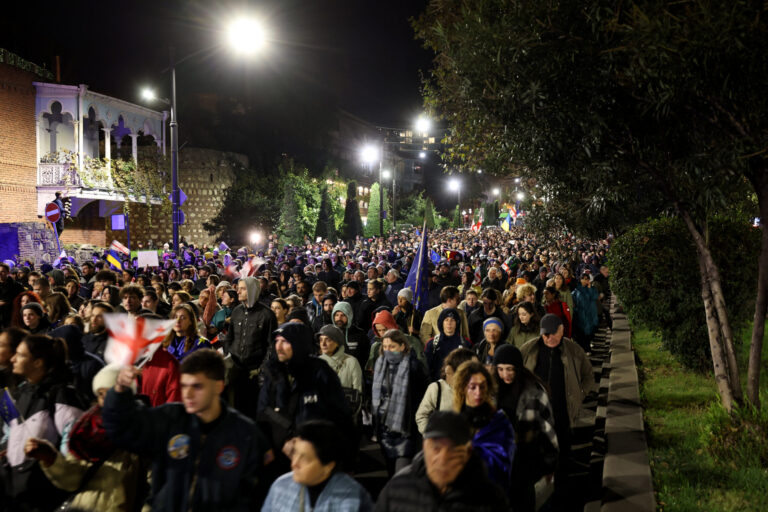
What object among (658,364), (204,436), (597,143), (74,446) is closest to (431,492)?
(204,436)

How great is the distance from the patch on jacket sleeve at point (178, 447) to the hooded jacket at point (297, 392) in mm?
1416

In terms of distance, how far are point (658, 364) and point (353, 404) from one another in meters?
7.54

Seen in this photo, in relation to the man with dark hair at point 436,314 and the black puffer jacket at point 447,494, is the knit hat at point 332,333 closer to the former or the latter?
the man with dark hair at point 436,314

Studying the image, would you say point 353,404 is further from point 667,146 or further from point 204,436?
point 667,146

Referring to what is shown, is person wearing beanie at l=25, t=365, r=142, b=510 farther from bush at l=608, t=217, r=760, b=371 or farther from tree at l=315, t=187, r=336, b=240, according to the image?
tree at l=315, t=187, r=336, b=240

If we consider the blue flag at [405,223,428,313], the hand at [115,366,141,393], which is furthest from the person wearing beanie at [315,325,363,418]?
the blue flag at [405,223,428,313]

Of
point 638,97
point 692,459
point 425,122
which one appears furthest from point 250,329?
point 425,122

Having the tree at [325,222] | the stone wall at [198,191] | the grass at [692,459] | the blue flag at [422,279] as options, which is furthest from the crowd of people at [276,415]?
the tree at [325,222]

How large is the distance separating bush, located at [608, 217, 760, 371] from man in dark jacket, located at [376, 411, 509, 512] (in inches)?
308

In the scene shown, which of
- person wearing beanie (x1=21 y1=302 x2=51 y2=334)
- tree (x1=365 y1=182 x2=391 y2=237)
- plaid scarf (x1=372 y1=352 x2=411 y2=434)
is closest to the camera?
plaid scarf (x1=372 y1=352 x2=411 y2=434)

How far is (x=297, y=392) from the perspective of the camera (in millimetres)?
4836

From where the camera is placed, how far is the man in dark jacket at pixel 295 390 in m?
4.75

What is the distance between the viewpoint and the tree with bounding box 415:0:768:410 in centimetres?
573

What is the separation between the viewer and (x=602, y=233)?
59.9 feet
